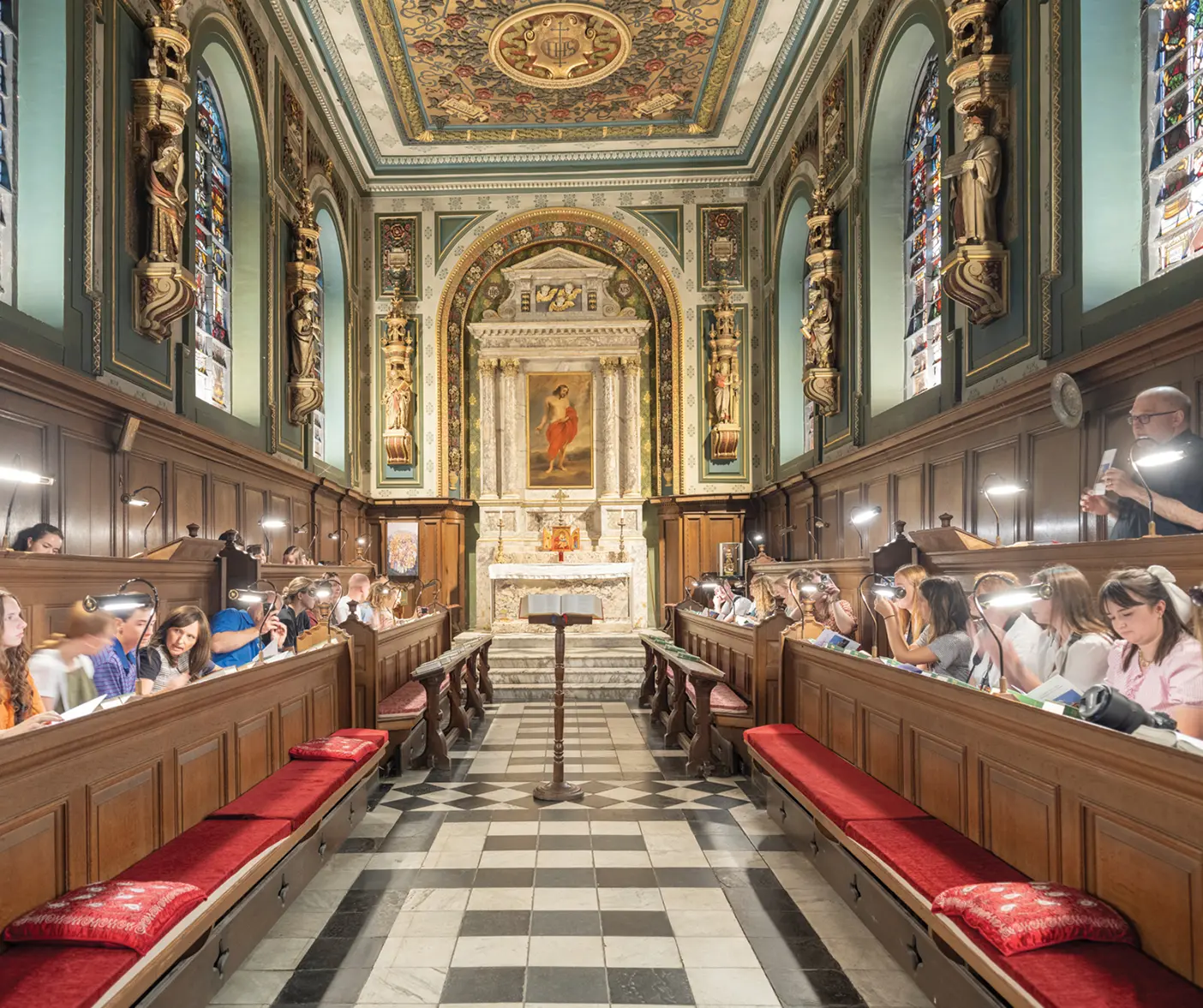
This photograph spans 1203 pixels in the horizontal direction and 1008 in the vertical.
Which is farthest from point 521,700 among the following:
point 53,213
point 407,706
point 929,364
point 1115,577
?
point 1115,577

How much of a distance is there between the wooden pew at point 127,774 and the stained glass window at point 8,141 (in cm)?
267

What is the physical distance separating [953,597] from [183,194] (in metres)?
6.80

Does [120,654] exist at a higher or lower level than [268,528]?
lower

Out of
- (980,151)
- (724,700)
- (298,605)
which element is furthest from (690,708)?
(980,151)

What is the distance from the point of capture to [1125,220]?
5.93m

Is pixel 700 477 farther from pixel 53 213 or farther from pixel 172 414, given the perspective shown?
pixel 53 213

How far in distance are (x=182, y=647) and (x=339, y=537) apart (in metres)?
8.73

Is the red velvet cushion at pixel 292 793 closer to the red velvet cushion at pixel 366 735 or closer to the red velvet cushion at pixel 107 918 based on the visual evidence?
the red velvet cushion at pixel 366 735

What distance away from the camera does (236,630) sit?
18.1ft

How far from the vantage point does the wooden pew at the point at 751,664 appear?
256 inches

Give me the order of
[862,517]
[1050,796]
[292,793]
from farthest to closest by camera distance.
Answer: [862,517], [292,793], [1050,796]

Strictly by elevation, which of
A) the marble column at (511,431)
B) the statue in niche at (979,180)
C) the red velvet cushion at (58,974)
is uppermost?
the statue in niche at (979,180)

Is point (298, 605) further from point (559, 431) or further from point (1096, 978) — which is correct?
point (559, 431)

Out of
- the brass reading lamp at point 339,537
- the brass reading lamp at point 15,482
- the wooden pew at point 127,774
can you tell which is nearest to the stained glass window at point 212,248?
the brass reading lamp at point 339,537
